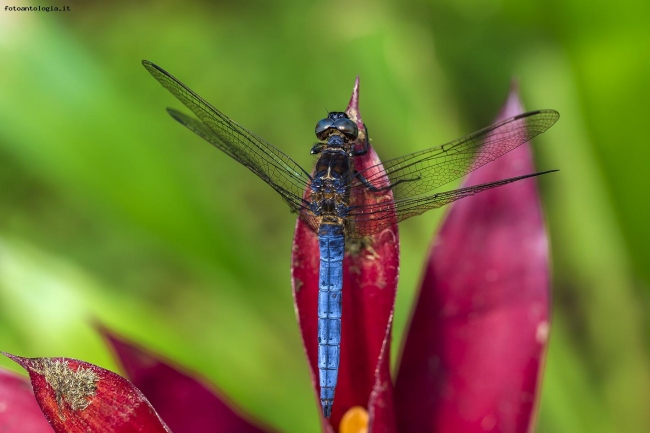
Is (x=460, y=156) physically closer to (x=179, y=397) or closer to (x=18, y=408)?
(x=179, y=397)

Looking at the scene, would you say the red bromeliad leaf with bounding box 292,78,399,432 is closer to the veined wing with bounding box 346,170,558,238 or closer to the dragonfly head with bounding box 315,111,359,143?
the veined wing with bounding box 346,170,558,238

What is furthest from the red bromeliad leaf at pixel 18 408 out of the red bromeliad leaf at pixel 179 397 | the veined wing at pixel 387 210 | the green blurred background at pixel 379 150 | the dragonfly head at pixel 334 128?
the dragonfly head at pixel 334 128

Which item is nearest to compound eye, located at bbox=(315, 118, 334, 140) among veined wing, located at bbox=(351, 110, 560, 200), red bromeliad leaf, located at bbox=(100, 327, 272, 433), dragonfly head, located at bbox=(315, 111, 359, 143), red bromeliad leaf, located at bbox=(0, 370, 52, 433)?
dragonfly head, located at bbox=(315, 111, 359, 143)

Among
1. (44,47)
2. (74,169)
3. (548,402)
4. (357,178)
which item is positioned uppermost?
(44,47)

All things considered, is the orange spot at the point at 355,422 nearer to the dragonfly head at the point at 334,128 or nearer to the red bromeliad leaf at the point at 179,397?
the red bromeliad leaf at the point at 179,397

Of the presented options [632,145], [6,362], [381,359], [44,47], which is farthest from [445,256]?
[44,47]

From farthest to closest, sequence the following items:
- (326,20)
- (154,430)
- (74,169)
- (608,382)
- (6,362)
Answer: (326,20) → (608,382) → (74,169) → (6,362) → (154,430)

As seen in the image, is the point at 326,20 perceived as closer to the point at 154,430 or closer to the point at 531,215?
the point at 531,215
